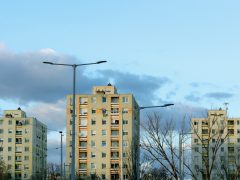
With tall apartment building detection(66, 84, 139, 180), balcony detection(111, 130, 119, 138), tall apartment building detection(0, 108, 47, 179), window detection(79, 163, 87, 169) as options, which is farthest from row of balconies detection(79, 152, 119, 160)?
tall apartment building detection(0, 108, 47, 179)

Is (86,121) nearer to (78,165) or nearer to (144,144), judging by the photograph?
(78,165)

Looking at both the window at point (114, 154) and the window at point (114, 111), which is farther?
the window at point (114, 111)

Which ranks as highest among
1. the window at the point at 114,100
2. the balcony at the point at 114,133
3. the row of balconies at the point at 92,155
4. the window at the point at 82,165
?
the window at the point at 114,100

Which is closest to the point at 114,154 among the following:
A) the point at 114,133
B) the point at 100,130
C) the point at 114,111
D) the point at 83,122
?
the point at 114,133

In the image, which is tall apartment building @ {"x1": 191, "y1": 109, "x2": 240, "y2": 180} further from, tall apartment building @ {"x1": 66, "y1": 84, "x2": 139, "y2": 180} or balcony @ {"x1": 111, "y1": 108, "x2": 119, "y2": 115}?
balcony @ {"x1": 111, "y1": 108, "x2": 119, "y2": 115}

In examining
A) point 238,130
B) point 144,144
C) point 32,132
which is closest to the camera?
point 144,144

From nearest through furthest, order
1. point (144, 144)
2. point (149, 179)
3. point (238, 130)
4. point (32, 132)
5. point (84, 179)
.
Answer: point (144, 144) < point (149, 179) < point (84, 179) < point (238, 130) < point (32, 132)

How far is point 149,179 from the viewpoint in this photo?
8994 centimetres

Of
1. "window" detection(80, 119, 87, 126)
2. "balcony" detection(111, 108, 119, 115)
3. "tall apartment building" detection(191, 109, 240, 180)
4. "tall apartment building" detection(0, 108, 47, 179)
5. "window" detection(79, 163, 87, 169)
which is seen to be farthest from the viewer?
"tall apartment building" detection(0, 108, 47, 179)

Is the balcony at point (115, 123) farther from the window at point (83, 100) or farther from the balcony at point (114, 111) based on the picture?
the window at point (83, 100)

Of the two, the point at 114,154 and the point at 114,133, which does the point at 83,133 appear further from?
the point at 114,154

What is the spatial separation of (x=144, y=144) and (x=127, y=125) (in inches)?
3817

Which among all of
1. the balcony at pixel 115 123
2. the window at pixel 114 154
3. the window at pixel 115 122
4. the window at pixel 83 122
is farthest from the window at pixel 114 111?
the window at pixel 114 154

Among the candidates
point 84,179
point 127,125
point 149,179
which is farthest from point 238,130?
point 149,179
